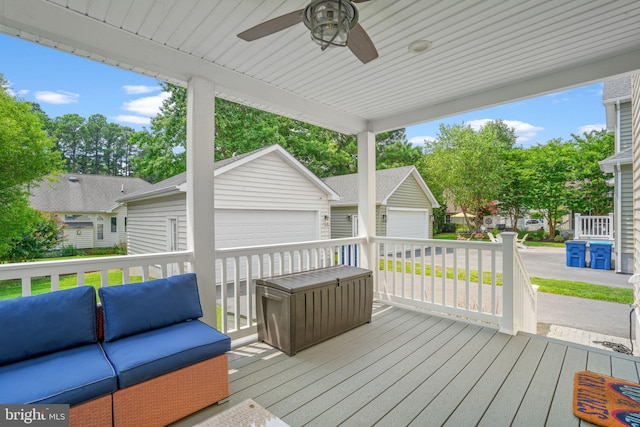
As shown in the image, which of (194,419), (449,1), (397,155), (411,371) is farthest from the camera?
(397,155)

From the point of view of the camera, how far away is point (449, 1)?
212cm

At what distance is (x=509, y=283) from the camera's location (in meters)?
3.29

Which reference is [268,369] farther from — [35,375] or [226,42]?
[226,42]

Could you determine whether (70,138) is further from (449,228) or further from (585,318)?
(449,228)

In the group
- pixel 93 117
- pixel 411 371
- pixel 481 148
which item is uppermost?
pixel 93 117

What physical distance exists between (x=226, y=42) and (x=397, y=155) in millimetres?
19428

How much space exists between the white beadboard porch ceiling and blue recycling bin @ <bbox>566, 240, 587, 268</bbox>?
29.3 feet

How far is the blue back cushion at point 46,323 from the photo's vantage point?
1.68 meters

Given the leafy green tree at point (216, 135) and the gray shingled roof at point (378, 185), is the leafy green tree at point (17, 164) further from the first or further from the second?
the gray shingled roof at point (378, 185)

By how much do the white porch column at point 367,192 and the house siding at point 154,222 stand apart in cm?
483

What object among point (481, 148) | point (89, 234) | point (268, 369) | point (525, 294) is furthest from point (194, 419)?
point (481, 148)

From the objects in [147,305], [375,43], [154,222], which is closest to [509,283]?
[375,43]

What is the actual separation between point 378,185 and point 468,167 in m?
8.19

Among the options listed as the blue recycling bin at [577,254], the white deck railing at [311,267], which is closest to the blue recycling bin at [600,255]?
the blue recycling bin at [577,254]
